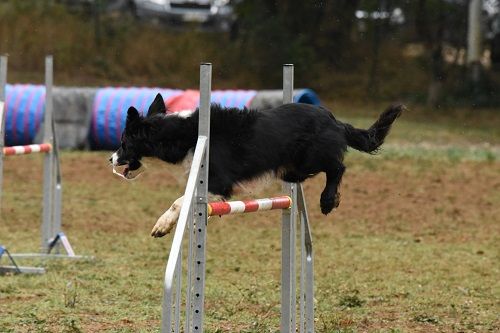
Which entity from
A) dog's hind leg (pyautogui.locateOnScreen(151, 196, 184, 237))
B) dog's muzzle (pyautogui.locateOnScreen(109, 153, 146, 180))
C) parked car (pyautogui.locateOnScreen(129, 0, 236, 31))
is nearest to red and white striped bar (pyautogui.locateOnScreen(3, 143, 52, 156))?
dog's muzzle (pyautogui.locateOnScreen(109, 153, 146, 180))

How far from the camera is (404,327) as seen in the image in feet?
20.9

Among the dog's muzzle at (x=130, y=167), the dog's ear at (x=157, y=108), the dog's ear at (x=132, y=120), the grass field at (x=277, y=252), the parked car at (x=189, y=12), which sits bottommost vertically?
the grass field at (x=277, y=252)

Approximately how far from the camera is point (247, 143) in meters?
4.95

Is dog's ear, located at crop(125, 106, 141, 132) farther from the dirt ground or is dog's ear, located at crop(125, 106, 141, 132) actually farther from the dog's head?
the dirt ground

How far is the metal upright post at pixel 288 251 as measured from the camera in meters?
5.41

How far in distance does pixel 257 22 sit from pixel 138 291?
1916 centimetres

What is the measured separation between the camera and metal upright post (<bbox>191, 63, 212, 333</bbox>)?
14.9 feet

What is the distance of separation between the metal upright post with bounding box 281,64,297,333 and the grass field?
0.19 m

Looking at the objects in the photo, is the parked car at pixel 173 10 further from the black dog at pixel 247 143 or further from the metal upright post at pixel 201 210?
the metal upright post at pixel 201 210

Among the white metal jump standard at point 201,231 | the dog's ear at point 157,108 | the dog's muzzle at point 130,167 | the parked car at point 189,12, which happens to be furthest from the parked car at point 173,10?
the dog's muzzle at point 130,167

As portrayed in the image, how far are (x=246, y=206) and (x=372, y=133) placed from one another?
44.9 inches

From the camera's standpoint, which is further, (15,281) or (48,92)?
(48,92)

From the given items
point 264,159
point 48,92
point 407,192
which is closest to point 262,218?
point 407,192

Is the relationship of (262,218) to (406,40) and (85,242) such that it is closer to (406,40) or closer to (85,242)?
(85,242)
